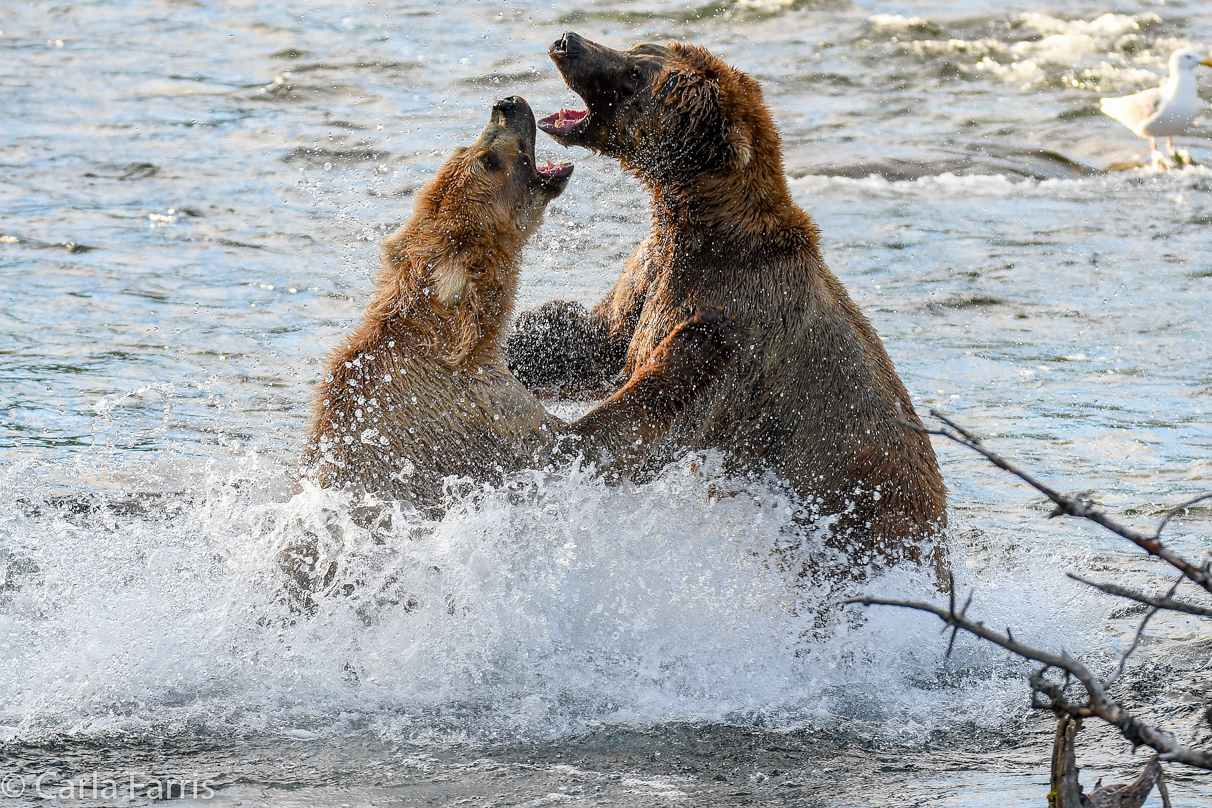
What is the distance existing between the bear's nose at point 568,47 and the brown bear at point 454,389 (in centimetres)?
61

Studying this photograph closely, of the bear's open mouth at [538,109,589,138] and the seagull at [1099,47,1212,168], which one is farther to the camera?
the seagull at [1099,47,1212,168]

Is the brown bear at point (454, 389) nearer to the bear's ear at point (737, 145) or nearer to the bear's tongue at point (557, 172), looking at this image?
the bear's tongue at point (557, 172)

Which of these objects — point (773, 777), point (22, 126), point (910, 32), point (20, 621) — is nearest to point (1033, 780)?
point (773, 777)

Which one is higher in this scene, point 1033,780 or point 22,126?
point 22,126

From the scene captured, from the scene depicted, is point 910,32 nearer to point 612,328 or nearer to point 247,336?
point 247,336

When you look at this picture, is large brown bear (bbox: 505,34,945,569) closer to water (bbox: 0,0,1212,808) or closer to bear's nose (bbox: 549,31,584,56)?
bear's nose (bbox: 549,31,584,56)

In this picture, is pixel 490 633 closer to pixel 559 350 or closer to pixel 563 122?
pixel 559 350

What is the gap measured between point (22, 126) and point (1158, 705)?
12975 mm

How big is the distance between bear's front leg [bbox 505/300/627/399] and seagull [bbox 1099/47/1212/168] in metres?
10.2

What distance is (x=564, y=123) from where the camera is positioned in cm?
574

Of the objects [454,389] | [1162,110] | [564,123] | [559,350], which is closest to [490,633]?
[454,389]

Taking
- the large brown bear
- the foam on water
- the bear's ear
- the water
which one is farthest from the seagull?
the bear's ear

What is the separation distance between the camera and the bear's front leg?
20.9ft

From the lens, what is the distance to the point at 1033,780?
14.9ft
